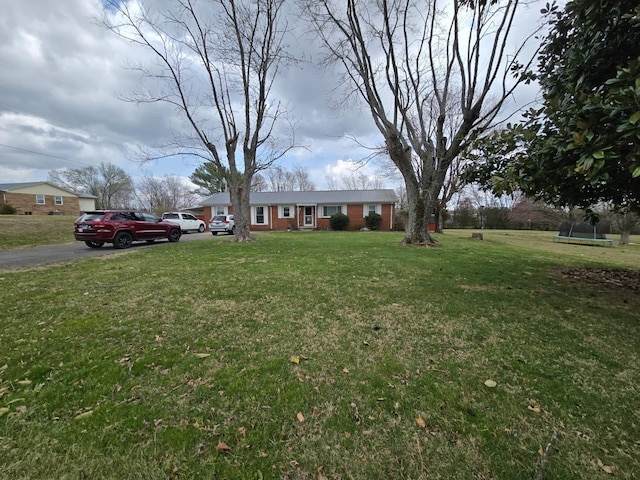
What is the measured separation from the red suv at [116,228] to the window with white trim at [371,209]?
15390 millimetres

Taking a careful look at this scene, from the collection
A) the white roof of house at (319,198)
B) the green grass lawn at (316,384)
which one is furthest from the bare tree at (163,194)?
the green grass lawn at (316,384)

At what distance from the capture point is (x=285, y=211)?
980 inches

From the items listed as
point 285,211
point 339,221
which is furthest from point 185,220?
point 339,221

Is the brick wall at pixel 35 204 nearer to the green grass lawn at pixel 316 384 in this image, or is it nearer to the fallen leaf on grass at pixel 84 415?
the green grass lawn at pixel 316 384

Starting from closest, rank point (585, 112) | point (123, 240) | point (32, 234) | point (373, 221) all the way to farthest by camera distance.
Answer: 1. point (585, 112)
2. point (123, 240)
3. point (32, 234)
4. point (373, 221)

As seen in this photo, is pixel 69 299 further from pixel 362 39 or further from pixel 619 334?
pixel 362 39

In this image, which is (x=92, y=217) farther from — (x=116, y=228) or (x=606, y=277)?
(x=606, y=277)

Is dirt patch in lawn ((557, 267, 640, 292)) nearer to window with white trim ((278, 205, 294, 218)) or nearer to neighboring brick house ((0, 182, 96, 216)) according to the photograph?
window with white trim ((278, 205, 294, 218))

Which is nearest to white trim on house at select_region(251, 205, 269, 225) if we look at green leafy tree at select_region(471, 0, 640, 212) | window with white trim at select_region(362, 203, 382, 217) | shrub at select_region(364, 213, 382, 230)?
window with white trim at select_region(362, 203, 382, 217)

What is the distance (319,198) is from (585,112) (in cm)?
2197

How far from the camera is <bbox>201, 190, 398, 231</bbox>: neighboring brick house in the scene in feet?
75.8

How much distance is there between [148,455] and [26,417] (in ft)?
3.51

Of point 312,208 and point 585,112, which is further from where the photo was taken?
point 312,208

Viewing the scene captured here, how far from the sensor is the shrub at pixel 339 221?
22.8m
